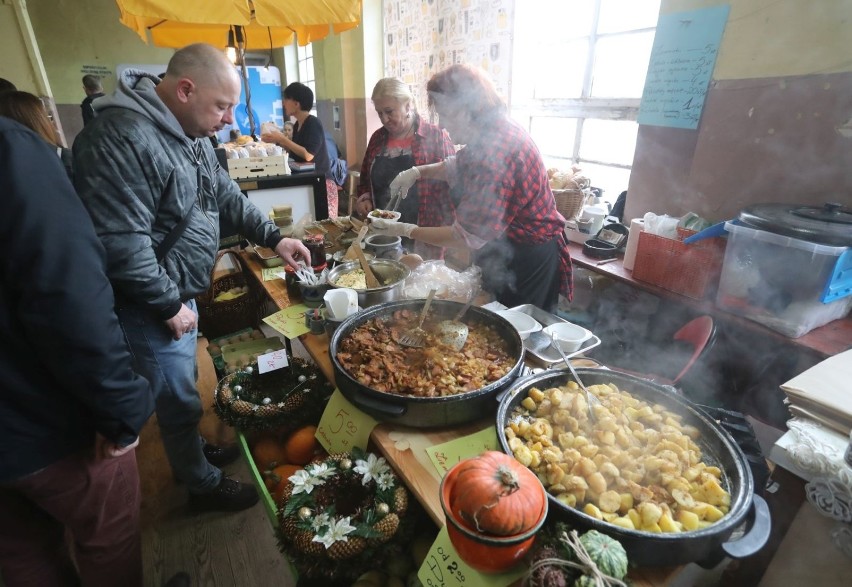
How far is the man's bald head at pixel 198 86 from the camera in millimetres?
1608

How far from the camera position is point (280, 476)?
1.63 m

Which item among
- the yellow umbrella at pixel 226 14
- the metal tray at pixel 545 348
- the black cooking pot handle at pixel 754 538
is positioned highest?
the yellow umbrella at pixel 226 14

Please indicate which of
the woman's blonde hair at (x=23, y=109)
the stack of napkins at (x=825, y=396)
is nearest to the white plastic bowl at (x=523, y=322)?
the stack of napkins at (x=825, y=396)

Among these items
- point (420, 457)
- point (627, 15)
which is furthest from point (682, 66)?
point (420, 457)

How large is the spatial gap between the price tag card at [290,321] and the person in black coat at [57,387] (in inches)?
24.2

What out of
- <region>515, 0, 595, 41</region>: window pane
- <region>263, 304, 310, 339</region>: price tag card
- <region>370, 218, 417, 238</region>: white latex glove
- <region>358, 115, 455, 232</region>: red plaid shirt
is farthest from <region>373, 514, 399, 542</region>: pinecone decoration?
<region>515, 0, 595, 41</region>: window pane

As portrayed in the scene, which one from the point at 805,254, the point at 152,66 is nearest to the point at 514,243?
the point at 805,254

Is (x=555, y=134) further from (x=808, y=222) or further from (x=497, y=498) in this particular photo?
(x=497, y=498)

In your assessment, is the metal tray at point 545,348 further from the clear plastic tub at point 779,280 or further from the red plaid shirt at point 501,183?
the clear plastic tub at point 779,280

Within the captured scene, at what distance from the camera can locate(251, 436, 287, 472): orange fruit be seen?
1.76m

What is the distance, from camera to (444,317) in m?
1.81

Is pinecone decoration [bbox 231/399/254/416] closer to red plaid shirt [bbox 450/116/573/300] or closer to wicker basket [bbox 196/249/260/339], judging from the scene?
red plaid shirt [bbox 450/116/573/300]

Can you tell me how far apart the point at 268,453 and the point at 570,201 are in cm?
265

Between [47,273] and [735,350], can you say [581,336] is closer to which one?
[735,350]
